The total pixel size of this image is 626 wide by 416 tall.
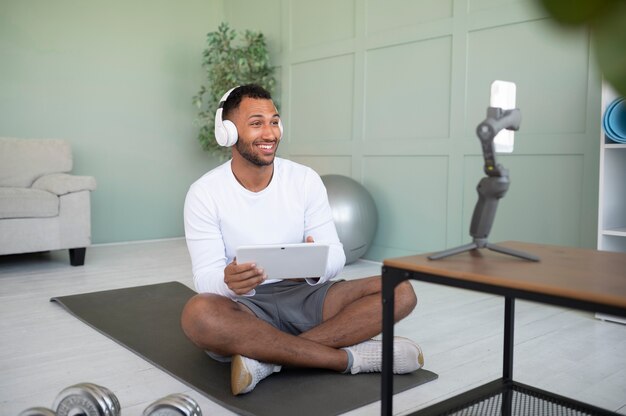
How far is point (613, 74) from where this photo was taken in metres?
0.18

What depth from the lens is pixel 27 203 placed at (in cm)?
350

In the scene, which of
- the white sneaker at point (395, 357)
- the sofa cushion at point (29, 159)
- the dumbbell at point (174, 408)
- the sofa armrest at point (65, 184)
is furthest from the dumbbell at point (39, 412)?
the sofa cushion at point (29, 159)

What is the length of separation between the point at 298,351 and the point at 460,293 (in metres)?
1.58

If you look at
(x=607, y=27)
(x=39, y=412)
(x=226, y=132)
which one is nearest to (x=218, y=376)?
(x=39, y=412)

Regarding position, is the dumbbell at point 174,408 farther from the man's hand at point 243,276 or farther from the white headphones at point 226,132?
the white headphones at point 226,132

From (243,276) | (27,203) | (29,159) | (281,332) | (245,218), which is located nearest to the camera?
(243,276)

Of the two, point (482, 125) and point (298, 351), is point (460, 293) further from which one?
point (482, 125)

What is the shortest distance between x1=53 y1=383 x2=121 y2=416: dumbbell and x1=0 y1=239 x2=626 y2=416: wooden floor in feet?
1.10

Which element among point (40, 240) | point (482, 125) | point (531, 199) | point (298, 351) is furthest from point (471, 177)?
point (40, 240)

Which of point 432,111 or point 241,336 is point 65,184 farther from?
point 241,336

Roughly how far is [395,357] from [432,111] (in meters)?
2.12

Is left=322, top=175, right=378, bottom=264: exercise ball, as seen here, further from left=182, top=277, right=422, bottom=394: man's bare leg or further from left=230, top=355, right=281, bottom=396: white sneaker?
left=230, top=355, right=281, bottom=396: white sneaker

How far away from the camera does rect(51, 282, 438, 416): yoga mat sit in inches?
63.1

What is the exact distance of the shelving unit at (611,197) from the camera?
8.33 ft
